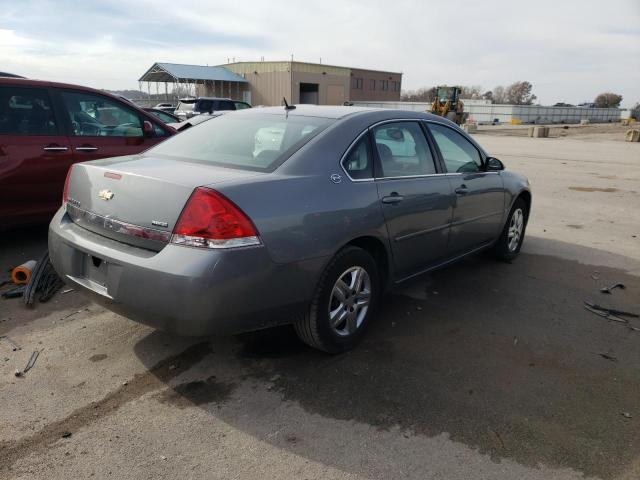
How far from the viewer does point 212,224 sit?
2643 millimetres

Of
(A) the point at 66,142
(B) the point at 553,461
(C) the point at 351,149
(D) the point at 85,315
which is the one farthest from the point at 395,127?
(A) the point at 66,142

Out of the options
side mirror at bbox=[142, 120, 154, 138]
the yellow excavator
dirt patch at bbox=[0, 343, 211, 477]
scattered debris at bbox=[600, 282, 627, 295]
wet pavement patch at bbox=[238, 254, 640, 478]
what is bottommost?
dirt patch at bbox=[0, 343, 211, 477]

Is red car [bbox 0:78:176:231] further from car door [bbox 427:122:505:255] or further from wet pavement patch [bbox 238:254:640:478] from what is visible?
car door [bbox 427:122:505:255]

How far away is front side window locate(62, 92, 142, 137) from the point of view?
548 cm

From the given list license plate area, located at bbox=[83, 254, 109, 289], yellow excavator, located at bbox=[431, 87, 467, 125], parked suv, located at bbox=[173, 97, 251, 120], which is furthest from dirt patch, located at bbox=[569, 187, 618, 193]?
yellow excavator, located at bbox=[431, 87, 467, 125]

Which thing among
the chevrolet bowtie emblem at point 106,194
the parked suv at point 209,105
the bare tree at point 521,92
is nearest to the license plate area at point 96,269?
the chevrolet bowtie emblem at point 106,194

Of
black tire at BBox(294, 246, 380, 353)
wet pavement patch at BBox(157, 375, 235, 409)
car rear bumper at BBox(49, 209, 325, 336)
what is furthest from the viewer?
black tire at BBox(294, 246, 380, 353)

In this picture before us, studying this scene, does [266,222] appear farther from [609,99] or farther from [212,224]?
[609,99]

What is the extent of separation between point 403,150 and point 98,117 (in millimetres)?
3683

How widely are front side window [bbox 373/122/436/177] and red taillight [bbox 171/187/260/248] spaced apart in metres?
1.33

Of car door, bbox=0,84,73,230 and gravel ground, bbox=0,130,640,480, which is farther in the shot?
car door, bbox=0,84,73,230

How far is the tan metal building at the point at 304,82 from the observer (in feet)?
196

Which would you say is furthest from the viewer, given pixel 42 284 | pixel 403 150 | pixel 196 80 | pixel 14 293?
pixel 196 80

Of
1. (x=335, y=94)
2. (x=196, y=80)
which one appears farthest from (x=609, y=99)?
(x=196, y=80)
